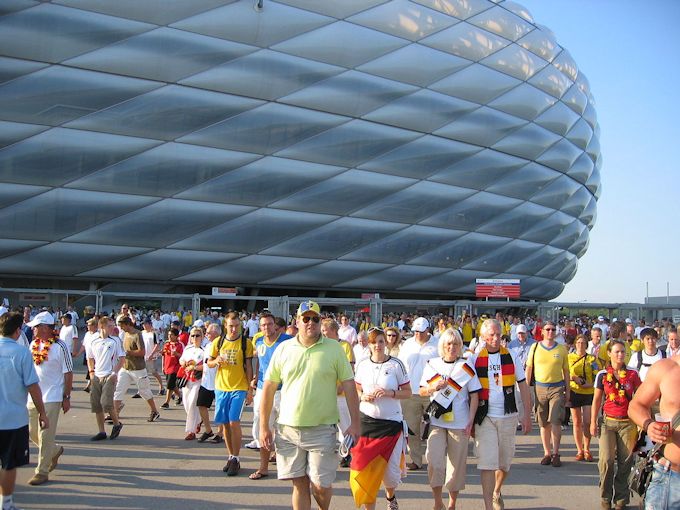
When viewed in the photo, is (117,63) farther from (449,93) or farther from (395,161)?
(449,93)

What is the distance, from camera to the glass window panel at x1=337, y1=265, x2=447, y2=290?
2736 cm

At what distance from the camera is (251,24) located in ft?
76.1

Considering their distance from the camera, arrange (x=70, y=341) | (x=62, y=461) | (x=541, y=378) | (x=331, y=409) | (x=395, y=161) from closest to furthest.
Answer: (x=331, y=409) → (x=62, y=461) → (x=541, y=378) → (x=70, y=341) → (x=395, y=161)

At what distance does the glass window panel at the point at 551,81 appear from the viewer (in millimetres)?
31219

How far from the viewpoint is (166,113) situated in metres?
22.1

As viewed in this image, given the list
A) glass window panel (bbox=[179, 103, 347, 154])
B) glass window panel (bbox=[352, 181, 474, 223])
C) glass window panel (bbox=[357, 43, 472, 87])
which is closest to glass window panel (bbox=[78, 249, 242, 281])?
glass window panel (bbox=[179, 103, 347, 154])

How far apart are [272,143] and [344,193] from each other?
11.4 ft

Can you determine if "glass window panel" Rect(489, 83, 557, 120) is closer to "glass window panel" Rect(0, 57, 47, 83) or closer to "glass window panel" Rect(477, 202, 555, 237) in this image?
"glass window panel" Rect(477, 202, 555, 237)

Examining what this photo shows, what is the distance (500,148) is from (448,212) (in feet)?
13.2

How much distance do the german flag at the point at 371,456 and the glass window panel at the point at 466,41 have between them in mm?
23950

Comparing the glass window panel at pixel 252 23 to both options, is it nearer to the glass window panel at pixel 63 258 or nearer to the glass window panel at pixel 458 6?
the glass window panel at pixel 458 6

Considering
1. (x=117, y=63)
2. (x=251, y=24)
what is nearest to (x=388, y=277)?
(x=251, y=24)

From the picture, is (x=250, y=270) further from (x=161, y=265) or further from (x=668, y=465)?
(x=668, y=465)

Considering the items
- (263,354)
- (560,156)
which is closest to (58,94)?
(263,354)
